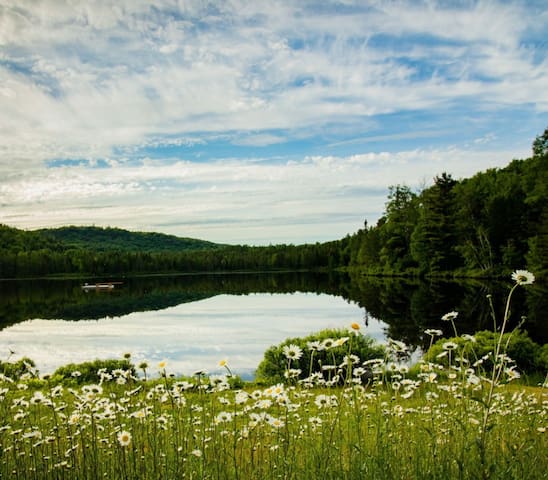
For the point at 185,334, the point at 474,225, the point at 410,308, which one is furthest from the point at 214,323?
the point at 474,225

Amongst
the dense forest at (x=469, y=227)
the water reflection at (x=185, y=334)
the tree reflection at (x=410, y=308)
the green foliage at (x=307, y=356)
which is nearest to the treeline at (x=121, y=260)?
the dense forest at (x=469, y=227)

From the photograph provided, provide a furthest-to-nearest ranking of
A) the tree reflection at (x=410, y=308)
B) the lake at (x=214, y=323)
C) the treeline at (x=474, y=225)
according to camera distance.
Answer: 1. the treeline at (x=474, y=225)
2. the tree reflection at (x=410, y=308)
3. the lake at (x=214, y=323)

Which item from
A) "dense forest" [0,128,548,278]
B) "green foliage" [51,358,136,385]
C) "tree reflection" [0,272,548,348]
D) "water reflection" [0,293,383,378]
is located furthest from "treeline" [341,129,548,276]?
"green foliage" [51,358,136,385]

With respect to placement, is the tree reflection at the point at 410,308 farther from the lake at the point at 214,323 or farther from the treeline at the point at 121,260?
the treeline at the point at 121,260

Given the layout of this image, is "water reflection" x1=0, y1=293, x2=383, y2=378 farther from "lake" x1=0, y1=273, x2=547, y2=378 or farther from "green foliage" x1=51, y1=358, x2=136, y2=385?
"green foliage" x1=51, y1=358, x2=136, y2=385

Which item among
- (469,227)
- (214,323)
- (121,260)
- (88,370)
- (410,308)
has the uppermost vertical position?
(469,227)

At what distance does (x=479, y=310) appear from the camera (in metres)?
31.6

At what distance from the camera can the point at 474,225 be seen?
60062 millimetres

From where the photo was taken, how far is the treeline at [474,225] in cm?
5188

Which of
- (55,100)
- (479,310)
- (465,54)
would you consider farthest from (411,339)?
(55,100)

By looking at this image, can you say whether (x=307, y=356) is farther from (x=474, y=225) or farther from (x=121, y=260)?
(x=121, y=260)

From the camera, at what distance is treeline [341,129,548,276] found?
51.9m

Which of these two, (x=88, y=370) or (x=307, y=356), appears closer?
(x=307, y=356)

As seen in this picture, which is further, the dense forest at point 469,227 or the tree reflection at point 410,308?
the dense forest at point 469,227
